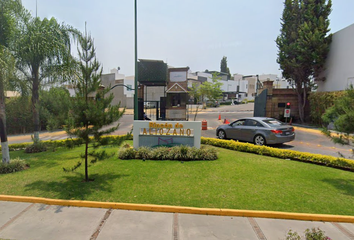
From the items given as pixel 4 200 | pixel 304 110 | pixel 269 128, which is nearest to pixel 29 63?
pixel 4 200

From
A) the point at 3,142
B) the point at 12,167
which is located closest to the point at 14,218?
the point at 12,167

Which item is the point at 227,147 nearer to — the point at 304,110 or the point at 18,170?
the point at 18,170

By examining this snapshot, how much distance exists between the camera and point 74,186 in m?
5.25

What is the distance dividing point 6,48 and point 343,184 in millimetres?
10685

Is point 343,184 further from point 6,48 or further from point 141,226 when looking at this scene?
point 6,48

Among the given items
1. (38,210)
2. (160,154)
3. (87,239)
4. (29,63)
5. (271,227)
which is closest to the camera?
(87,239)

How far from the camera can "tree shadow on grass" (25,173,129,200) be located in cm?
477

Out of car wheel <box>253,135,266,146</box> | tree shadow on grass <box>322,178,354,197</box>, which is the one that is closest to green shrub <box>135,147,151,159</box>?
car wheel <box>253,135,266,146</box>

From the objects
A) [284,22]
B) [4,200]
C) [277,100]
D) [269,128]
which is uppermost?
[284,22]

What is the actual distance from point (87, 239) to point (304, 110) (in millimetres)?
24125

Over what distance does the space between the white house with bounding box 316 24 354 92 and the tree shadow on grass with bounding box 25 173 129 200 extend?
733 inches

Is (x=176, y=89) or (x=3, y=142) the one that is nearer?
(x=3, y=142)

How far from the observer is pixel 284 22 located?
830 inches

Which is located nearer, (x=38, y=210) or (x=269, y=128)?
(x=38, y=210)
